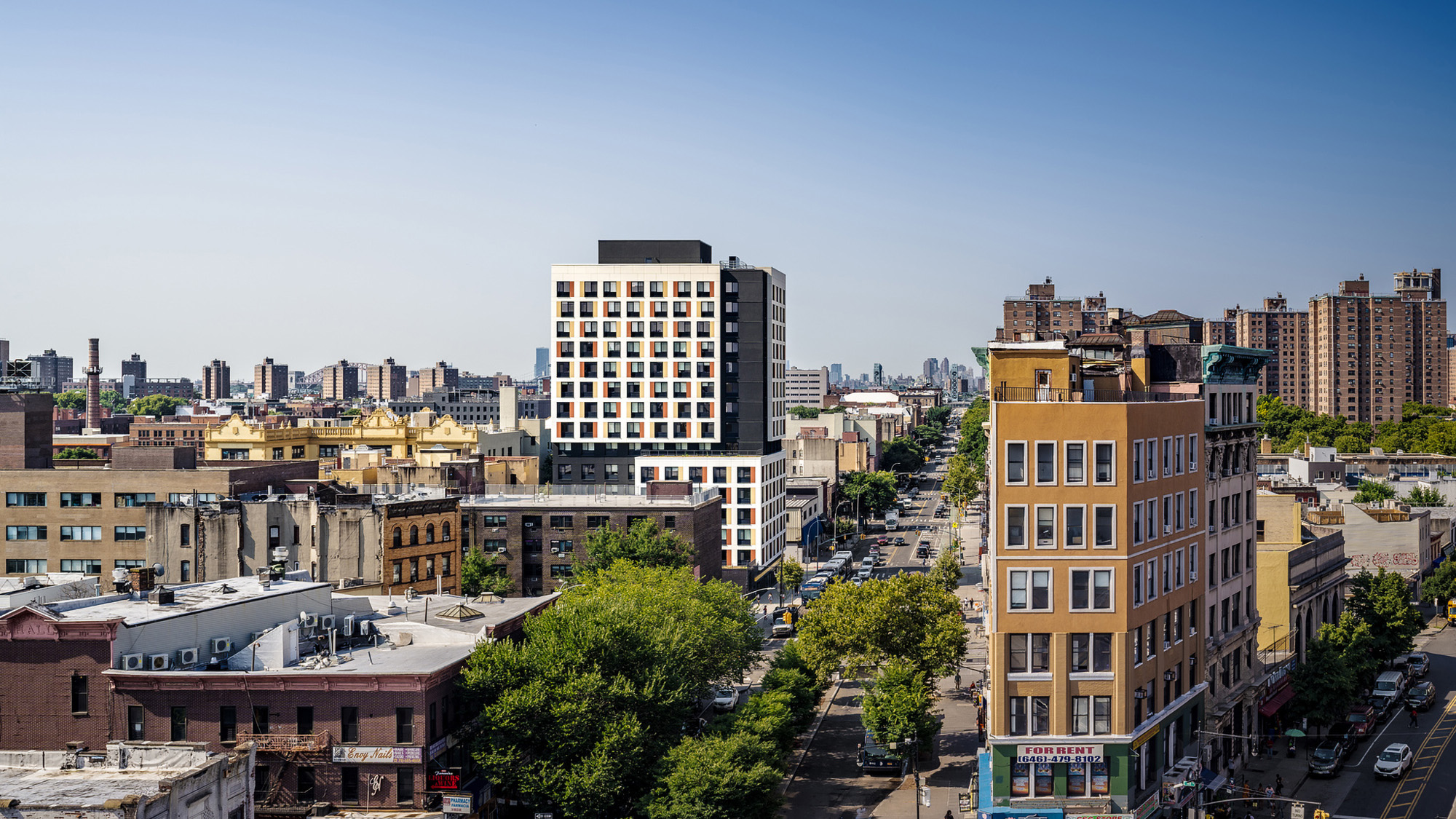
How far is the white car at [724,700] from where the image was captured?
7769cm

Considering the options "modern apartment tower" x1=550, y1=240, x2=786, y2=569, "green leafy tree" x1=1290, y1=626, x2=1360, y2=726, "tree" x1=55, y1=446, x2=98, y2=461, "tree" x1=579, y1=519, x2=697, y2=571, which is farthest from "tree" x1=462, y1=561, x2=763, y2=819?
"tree" x1=55, y1=446, x2=98, y2=461

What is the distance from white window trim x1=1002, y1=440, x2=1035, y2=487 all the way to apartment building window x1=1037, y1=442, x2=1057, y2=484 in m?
0.39

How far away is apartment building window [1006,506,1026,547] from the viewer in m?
54.1

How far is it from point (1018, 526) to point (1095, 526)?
3.38 metres

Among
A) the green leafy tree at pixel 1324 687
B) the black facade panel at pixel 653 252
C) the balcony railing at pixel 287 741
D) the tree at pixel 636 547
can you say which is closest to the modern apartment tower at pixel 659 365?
the black facade panel at pixel 653 252

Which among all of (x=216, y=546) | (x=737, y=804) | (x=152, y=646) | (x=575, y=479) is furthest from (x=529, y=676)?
(x=575, y=479)

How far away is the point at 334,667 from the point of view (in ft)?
171

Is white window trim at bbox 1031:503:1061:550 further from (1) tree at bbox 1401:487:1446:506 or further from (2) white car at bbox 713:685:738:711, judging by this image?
(1) tree at bbox 1401:487:1446:506

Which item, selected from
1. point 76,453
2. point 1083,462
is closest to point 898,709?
point 1083,462

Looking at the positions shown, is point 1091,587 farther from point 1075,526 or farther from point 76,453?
point 76,453

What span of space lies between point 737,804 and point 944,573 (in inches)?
2587

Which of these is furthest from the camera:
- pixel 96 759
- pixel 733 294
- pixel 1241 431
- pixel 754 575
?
pixel 733 294

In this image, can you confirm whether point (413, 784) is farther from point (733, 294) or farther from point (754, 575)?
point (733, 294)

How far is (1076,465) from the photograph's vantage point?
177 feet
